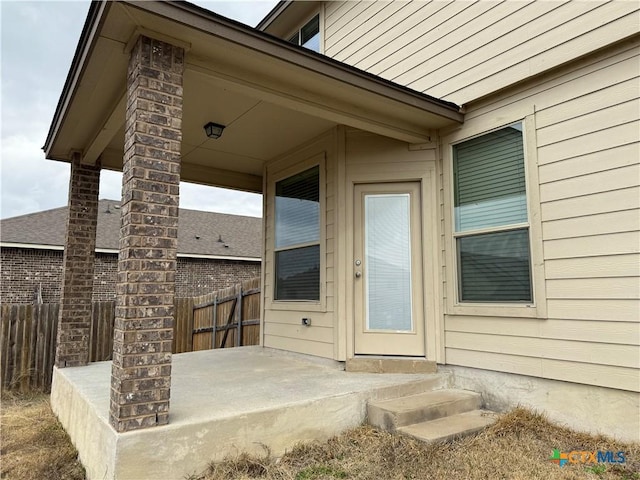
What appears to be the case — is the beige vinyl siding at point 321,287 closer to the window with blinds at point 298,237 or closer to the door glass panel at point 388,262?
the window with blinds at point 298,237

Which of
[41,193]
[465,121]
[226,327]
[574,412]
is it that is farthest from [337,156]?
[41,193]

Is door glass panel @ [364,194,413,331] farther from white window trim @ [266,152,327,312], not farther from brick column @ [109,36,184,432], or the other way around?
brick column @ [109,36,184,432]

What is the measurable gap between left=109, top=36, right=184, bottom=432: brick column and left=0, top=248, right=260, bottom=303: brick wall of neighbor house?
11.8 metres

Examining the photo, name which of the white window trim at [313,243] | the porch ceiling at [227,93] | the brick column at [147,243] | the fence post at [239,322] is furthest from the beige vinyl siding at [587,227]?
the fence post at [239,322]

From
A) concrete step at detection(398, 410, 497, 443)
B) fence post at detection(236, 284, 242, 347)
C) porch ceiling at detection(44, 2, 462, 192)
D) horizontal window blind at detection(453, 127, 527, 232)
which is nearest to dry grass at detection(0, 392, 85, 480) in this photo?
concrete step at detection(398, 410, 497, 443)

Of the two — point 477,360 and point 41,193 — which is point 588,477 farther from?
point 41,193

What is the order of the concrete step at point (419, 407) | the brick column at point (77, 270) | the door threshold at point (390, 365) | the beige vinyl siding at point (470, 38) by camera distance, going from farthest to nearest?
1. the brick column at point (77, 270)
2. the door threshold at point (390, 365)
3. the beige vinyl siding at point (470, 38)
4. the concrete step at point (419, 407)

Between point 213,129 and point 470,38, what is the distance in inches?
107

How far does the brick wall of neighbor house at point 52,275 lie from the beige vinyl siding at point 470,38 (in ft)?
35.1

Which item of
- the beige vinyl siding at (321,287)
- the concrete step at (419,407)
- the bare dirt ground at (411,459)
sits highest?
the beige vinyl siding at (321,287)

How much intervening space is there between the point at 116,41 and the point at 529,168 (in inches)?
126

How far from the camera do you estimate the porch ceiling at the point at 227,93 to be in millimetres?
2535

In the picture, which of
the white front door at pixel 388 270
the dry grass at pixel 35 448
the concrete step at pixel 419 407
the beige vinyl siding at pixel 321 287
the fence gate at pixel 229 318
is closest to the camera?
the dry grass at pixel 35 448

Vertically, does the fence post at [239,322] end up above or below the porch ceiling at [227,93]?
below
